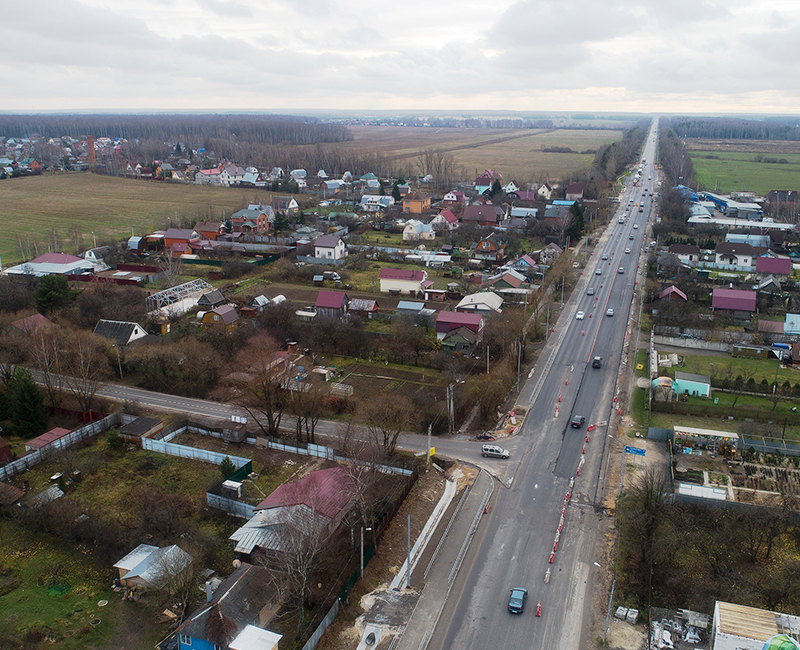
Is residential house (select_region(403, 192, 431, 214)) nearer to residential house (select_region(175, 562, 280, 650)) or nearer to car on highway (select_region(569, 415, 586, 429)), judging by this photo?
car on highway (select_region(569, 415, 586, 429))

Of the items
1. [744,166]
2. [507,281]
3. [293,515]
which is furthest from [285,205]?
[744,166]

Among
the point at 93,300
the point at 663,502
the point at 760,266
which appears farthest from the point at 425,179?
the point at 663,502

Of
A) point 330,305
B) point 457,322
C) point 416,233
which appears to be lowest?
point 457,322

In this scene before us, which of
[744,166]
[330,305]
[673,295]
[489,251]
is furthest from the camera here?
[744,166]

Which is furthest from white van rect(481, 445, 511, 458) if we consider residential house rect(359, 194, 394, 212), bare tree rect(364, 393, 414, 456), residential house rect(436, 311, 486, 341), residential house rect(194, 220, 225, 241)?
residential house rect(359, 194, 394, 212)

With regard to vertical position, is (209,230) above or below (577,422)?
above

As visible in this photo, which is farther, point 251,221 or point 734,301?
point 251,221

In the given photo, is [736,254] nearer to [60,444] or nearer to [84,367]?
[84,367]

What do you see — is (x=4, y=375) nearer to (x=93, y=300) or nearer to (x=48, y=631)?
(x=93, y=300)

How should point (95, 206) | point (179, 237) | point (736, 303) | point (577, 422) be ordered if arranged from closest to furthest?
point (577, 422), point (736, 303), point (179, 237), point (95, 206)
